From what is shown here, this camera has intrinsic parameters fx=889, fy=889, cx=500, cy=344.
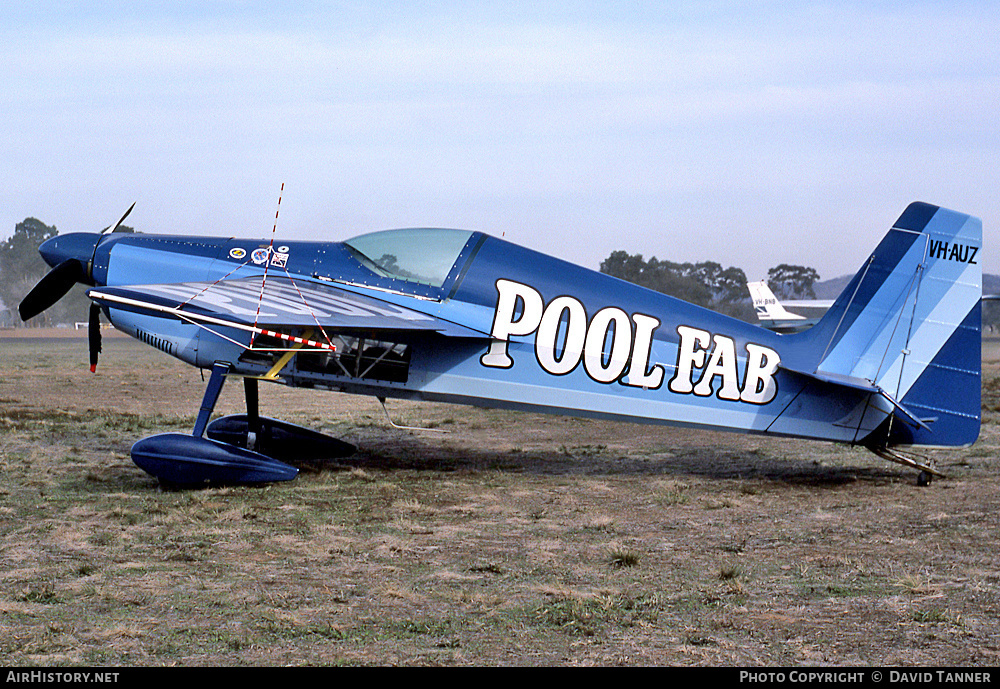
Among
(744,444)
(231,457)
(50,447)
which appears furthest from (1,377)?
(744,444)

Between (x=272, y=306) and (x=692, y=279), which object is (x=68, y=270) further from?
(x=692, y=279)

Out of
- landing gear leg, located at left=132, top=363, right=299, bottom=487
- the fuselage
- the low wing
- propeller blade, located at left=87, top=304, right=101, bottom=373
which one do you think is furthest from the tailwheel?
propeller blade, located at left=87, top=304, right=101, bottom=373

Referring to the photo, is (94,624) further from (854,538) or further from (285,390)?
(285,390)

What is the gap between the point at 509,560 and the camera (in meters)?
6.38

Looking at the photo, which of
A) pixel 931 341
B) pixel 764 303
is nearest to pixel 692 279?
pixel 764 303

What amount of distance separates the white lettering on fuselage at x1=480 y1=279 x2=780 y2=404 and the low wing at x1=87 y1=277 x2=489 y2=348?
43 centimetres

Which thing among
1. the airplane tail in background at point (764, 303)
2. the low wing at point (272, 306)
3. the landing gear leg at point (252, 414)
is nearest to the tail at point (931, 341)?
the low wing at point (272, 306)

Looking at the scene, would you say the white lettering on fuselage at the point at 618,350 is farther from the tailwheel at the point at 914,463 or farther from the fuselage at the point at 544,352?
the tailwheel at the point at 914,463

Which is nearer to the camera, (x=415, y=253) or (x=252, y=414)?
(x=415, y=253)

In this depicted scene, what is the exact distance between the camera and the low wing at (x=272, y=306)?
8.25 m

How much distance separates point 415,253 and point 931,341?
5.63 m

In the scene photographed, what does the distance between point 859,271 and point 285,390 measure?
1581 cm

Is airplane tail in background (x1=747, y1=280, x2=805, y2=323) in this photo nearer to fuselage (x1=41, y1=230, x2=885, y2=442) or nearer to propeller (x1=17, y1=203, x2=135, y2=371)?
fuselage (x1=41, y1=230, x2=885, y2=442)

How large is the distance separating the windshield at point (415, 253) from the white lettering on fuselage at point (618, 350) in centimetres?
75
